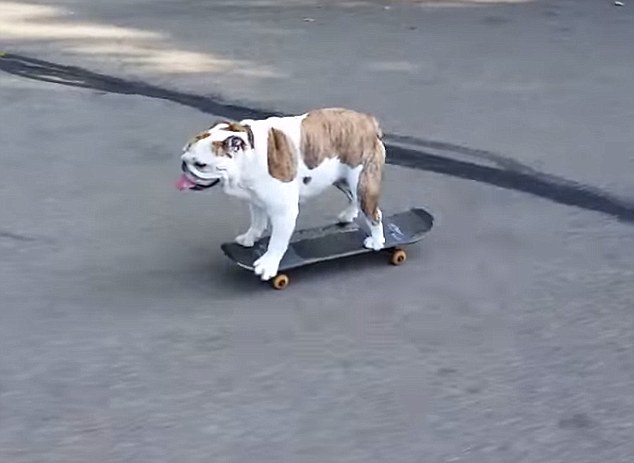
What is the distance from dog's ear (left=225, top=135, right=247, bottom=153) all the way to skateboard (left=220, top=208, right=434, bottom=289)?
0.45 meters

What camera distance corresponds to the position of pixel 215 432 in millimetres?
3666

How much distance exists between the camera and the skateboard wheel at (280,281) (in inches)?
179

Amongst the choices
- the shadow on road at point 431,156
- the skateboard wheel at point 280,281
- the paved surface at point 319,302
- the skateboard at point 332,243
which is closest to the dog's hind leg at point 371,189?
the skateboard at point 332,243

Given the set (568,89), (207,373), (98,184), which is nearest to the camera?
(207,373)

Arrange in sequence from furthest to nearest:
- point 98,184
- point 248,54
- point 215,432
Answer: point 248,54, point 98,184, point 215,432

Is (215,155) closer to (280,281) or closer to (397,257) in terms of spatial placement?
(280,281)

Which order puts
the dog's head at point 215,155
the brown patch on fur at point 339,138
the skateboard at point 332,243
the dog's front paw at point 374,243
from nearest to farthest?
the dog's head at point 215,155 → the brown patch on fur at point 339,138 → the skateboard at point 332,243 → the dog's front paw at point 374,243

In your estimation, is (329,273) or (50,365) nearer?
(50,365)

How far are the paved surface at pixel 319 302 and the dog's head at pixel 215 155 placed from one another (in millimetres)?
A: 459

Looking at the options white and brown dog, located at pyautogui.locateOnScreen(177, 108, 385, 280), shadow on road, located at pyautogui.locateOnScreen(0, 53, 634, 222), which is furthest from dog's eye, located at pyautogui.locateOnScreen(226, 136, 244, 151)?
shadow on road, located at pyautogui.locateOnScreen(0, 53, 634, 222)

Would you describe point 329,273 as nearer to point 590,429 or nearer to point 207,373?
point 207,373

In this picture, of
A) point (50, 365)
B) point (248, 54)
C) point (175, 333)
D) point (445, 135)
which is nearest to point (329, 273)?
point (175, 333)

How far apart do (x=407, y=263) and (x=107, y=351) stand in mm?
1267

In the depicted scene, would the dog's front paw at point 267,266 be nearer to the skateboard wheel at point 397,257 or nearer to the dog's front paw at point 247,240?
the dog's front paw at point 247,240
